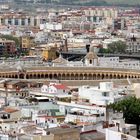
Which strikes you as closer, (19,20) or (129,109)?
(129,109)

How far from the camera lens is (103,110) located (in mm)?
A: 30422

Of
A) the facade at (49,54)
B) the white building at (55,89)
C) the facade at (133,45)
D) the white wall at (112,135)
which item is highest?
the white wall at (112,135)

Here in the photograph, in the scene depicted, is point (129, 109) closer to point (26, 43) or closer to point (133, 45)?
point (26, 43)

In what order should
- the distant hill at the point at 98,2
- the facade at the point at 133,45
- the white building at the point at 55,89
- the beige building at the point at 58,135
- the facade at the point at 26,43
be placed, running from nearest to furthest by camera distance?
the beige building at the point at 58,135
the white building at the point at 55,89
the facade at the point at 26,43
the facade at the point at 133,45
the distant hill at the point at 98,2

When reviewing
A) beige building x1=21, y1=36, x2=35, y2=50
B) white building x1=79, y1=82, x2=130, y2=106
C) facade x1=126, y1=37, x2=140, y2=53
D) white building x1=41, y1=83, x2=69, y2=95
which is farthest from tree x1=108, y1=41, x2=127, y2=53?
white building x1=79, y1=82, x2=130, y2=106

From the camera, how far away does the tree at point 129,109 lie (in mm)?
29995

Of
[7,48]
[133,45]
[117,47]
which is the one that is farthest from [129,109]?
[133,45]

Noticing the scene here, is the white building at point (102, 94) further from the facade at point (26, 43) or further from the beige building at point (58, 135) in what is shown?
the facade at point (26, 43)

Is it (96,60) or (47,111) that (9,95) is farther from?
(96,60)

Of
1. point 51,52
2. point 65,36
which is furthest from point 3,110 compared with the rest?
point 65,36

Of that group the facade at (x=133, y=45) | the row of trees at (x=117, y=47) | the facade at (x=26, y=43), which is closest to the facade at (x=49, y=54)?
the facade at (x=26, y=43)

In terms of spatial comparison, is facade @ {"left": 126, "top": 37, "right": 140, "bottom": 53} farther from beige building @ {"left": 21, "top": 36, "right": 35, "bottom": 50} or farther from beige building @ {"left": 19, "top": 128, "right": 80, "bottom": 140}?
beige building @ {"left": 19, "top": 128, "right": 80, "bottom": 140}

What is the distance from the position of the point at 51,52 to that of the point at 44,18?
46.9 meters

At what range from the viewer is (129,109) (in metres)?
30.4
